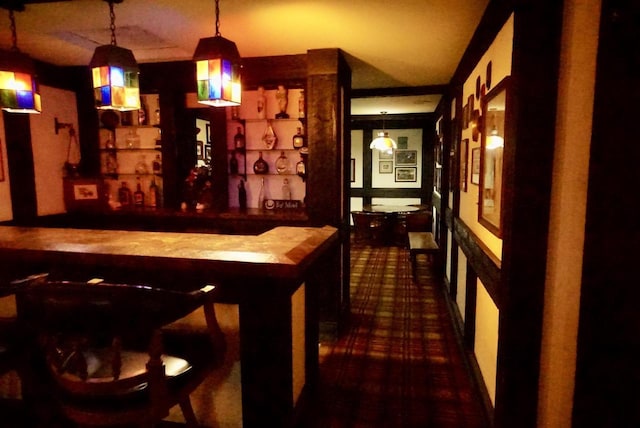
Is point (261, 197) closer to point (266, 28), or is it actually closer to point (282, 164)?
point (282, 164)

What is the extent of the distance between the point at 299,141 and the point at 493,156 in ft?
7.71

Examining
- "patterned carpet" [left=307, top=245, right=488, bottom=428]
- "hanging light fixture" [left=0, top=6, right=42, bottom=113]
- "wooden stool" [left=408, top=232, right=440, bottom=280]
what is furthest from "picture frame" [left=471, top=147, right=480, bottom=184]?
"hanging light fixture" [left=0, top=6, right=42, bottom=113]

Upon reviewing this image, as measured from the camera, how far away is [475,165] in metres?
3.29

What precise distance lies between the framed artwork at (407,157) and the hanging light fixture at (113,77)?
824 centimetres

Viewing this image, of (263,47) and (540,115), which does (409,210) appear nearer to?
(263,47)

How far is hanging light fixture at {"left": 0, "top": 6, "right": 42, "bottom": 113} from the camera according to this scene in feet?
8.17

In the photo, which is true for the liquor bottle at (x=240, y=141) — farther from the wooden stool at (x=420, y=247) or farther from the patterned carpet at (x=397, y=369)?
the wooden stool at (x=420, y=247)

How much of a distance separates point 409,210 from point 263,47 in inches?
218

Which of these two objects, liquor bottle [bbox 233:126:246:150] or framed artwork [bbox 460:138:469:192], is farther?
liquor bottle [bbox 233:126:246:150]

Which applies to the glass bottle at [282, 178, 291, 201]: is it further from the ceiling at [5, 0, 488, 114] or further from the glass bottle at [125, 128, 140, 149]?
the glass bottle at [125, 128, 140, 149]

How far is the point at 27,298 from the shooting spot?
4.64ft

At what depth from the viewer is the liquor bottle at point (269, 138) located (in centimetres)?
457

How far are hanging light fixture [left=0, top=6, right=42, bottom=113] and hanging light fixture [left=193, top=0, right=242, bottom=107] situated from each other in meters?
1.11

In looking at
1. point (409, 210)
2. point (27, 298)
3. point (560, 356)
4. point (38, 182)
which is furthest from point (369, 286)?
point (27, 298)
